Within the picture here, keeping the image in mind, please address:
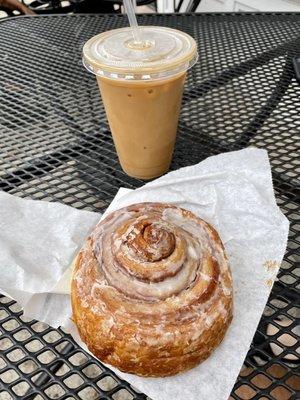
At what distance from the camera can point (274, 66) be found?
4.11 ft

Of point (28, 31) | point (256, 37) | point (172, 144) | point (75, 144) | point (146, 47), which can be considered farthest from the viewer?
point (28, 31)

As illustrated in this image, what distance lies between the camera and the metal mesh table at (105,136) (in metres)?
0.58

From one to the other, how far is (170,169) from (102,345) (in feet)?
1.60

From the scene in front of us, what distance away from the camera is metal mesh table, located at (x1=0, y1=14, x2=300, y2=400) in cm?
58

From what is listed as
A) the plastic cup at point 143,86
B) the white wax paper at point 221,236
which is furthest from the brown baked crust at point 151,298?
the plastic cup at point 143,86

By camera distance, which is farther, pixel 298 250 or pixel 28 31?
pixel 28 31

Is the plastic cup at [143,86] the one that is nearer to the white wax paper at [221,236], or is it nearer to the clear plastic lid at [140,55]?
the clear plastic lid at [140,55]

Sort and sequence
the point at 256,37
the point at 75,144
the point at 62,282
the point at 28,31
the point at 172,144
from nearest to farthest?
1. the point at 62,282
2. the point at 172,144
3. the point at 75,144
4. the point at 256,37
5. the point at 28,31

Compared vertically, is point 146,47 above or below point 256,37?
above

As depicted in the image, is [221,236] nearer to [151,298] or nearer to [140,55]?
[151,298]

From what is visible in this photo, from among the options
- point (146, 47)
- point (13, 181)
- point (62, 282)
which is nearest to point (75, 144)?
point (13, 181)

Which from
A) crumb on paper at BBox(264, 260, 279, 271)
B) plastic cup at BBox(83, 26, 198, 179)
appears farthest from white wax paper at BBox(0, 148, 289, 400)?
plastic cup at BBox(83, 26, 198, 179)

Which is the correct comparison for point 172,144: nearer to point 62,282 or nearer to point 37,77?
point 62,282

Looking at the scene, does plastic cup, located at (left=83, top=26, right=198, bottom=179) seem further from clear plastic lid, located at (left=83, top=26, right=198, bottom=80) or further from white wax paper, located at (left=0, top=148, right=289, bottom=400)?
white wax paper, located at (left=0, top=148, right=289, bottom=400)
